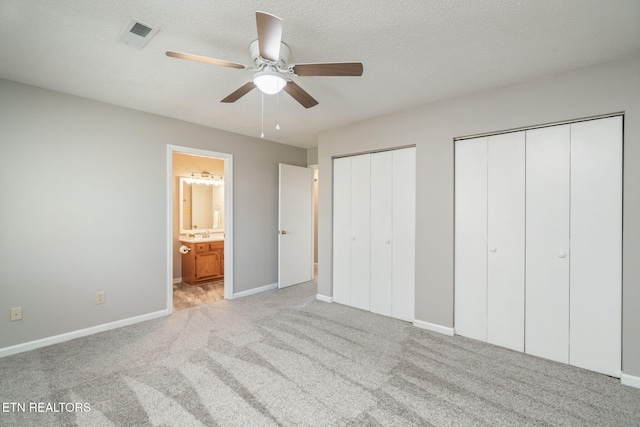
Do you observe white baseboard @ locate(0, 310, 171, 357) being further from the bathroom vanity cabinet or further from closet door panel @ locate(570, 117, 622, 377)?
closet door panel @ locate(570, 117, 622, 377)

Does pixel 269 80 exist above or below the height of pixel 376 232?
above

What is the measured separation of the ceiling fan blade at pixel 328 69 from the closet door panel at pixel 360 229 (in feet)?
6.46

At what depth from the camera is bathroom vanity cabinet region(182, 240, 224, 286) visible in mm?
4742

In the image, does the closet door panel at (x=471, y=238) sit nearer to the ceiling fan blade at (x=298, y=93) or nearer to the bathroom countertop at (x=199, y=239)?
the ceiling fan blade at (x=298, y=93)

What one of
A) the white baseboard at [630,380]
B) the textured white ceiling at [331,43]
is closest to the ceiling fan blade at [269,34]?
the textured white ceiling at [331,43]

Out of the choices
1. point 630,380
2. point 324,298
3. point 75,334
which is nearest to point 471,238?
point 630,380

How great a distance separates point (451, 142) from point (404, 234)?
1128 mm

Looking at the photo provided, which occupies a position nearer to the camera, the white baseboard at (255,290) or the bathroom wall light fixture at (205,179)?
the white baseboard at (255,290)

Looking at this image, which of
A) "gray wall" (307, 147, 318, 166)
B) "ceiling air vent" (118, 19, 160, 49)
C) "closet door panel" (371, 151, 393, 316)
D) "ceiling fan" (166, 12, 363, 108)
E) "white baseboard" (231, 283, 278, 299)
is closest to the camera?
"ceiling fan" (166, 12, 363, 108)

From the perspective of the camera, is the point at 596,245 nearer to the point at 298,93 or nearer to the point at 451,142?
the point at 451,142

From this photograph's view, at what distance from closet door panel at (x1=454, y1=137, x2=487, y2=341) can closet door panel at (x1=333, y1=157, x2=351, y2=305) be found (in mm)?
1386

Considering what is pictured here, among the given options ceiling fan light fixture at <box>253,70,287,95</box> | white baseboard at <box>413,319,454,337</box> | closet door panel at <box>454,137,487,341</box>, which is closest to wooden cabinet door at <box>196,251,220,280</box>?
white baseboard at <box>413,319,454,337</box>

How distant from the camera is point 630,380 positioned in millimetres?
2074

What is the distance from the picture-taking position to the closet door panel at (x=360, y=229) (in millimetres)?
3648
